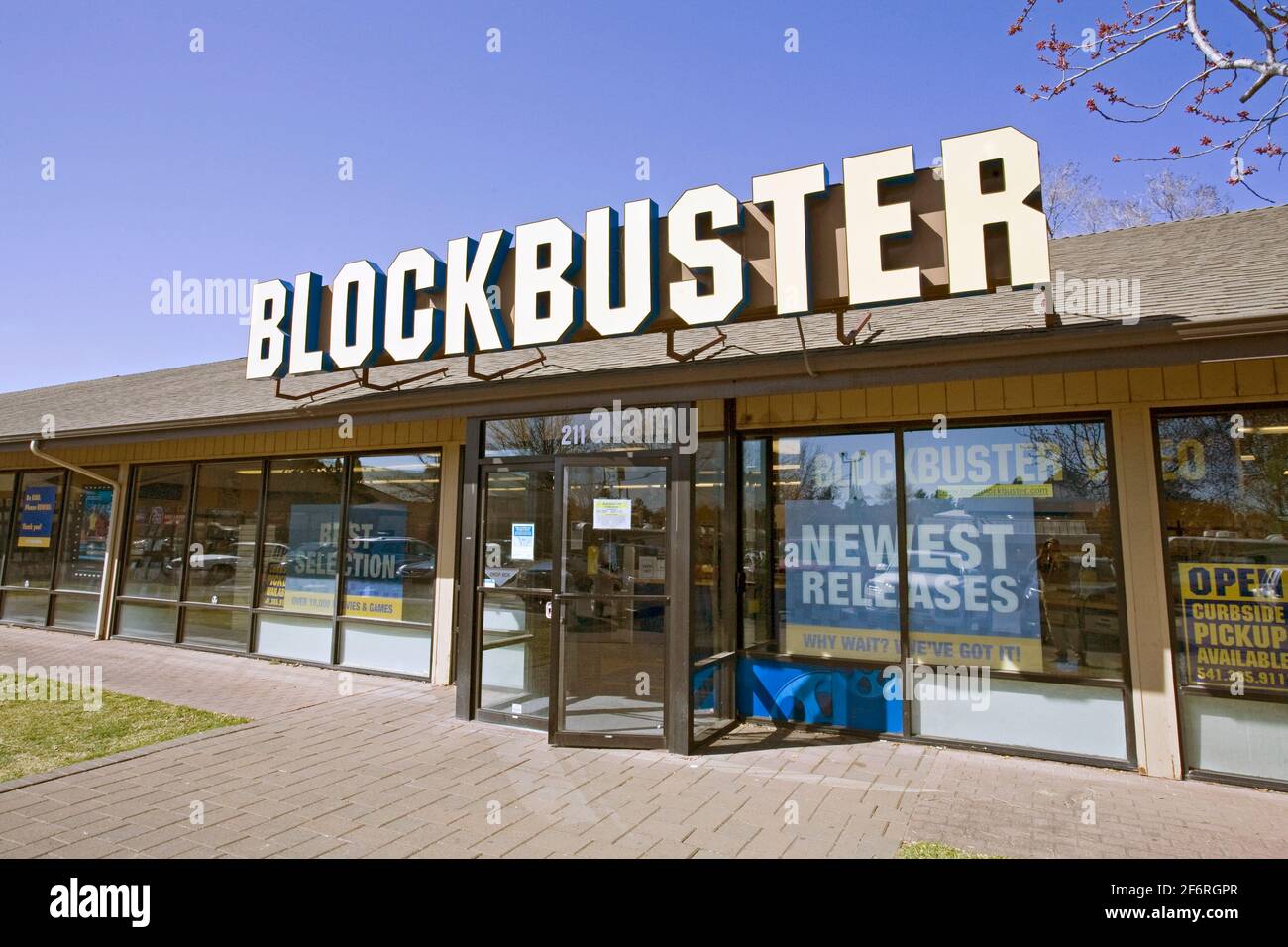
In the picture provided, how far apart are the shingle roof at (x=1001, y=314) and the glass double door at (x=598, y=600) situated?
104 cm

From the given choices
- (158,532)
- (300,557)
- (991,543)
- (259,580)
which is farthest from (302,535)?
(991,543)

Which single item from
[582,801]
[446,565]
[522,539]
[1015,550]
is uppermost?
[522,539]

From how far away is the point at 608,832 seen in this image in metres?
4.00

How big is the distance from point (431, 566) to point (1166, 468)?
23.3 feet

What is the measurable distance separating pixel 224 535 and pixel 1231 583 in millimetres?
11212

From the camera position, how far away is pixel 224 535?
388 inches

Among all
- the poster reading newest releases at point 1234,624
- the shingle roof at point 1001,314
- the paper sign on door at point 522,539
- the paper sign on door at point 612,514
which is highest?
the shingle roof at point 1001,314

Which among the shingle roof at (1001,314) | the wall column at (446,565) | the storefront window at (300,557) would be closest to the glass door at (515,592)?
the shingle roof at (1001,314)

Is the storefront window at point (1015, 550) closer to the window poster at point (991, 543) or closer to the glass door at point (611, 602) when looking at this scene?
the window poster at point (991, 543)

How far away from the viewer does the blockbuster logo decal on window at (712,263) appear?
4863mm

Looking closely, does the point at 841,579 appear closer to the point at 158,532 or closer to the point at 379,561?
the point at 379,561

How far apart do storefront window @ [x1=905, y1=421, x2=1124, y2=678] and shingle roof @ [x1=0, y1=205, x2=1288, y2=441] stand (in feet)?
3.35
